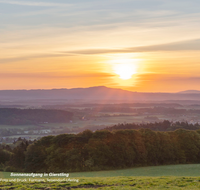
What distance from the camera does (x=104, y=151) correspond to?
119 feet

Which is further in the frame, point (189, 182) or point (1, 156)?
point (1, 156)

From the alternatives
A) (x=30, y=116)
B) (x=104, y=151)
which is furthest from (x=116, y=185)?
(x=30, y=116)

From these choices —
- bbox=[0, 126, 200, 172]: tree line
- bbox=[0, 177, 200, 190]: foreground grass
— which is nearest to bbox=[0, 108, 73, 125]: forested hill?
bbox=[0, 126, 200, 172]: tree line

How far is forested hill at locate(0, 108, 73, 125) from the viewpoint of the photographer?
170m

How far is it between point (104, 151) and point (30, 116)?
496 feet

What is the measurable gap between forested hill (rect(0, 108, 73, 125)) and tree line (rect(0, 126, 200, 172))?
5287 inches

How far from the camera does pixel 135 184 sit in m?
16.8

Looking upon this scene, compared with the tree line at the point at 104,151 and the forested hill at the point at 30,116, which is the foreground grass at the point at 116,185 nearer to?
the tree line at the point at 104,151

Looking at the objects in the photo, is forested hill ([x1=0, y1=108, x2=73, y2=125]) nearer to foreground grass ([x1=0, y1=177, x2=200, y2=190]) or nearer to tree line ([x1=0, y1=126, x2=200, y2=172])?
tree line ([x1=0, y1=126, x2=200, y2=172])

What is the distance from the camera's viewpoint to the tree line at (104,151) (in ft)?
112

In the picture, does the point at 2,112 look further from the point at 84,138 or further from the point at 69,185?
the point at 69,185

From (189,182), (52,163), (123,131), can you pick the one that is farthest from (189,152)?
(189,182)

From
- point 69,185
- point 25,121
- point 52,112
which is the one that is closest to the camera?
point 69,185

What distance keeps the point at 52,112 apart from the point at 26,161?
15275cm
